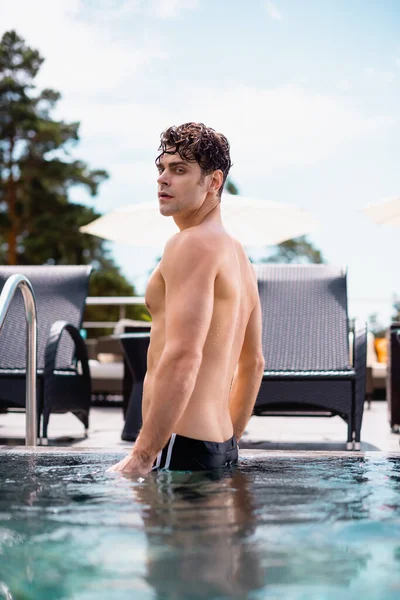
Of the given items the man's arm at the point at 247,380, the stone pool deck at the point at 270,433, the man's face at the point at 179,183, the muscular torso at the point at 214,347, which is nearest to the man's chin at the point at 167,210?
the man's face at the point at 179,183

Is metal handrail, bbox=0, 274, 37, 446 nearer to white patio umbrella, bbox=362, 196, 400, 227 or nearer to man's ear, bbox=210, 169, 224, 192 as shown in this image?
man's ear, bbox=210, 169, 224, 192

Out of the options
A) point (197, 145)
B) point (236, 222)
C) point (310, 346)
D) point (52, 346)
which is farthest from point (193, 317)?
point (236, 222)

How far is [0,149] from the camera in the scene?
84.0 ft

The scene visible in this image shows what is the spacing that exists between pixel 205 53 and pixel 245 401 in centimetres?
4432

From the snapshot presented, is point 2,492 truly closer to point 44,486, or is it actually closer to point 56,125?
point 44,486

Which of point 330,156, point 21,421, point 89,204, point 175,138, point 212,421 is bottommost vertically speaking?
point 21,421

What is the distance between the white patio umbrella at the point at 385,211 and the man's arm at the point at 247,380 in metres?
4.83

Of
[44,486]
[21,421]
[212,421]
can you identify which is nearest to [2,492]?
[44,486]

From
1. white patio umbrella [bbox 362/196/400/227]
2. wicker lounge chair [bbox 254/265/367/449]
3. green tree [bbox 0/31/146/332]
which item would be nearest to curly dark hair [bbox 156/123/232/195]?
wicker lounge chair [bbox 254/265/367/449]

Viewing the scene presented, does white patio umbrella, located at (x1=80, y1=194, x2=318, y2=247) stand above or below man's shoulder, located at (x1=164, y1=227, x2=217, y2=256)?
above

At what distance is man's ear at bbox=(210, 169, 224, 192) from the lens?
1803 mm

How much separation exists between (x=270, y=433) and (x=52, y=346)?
2285mm

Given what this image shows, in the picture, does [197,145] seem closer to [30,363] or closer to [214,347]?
[214,347]

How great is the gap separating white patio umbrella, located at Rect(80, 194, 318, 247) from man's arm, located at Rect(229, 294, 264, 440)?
518 centimetres
